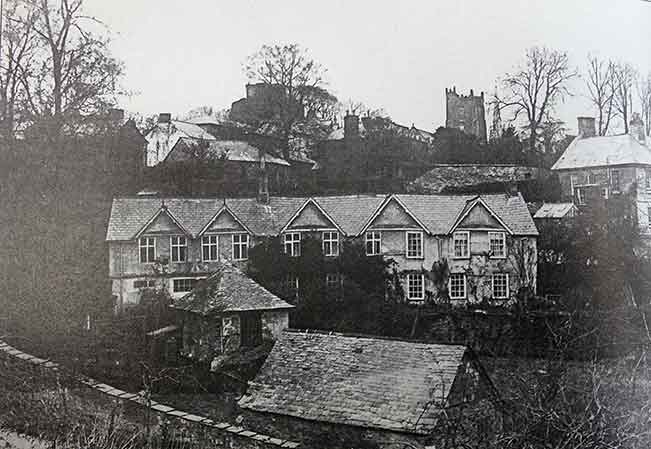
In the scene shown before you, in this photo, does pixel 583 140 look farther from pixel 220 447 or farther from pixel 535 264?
pixel 220 447

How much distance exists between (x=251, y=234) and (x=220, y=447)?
9.18 feet

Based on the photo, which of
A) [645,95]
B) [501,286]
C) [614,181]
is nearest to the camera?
[645,95]

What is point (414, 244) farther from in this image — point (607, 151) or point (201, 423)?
point (201, 423)

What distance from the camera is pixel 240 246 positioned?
6.34 m

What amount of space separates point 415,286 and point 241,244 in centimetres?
217

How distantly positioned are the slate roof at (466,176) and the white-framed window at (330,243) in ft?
3.23

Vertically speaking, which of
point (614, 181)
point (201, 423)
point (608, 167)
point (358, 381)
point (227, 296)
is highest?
point (608, 167)

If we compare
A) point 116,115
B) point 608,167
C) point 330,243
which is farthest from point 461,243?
point 116,115

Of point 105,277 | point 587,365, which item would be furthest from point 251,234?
point 587,365

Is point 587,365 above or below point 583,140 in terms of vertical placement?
below

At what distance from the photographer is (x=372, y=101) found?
494 centimetres

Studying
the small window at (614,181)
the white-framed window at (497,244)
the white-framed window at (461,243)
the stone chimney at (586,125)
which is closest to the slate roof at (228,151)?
the stone chimney at (586,125)

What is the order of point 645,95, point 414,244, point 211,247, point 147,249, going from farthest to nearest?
1. point 414,244
2. point 211,247
3. point 147,249
4. point 645,95

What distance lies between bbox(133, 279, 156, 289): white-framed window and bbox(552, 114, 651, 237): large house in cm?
368
